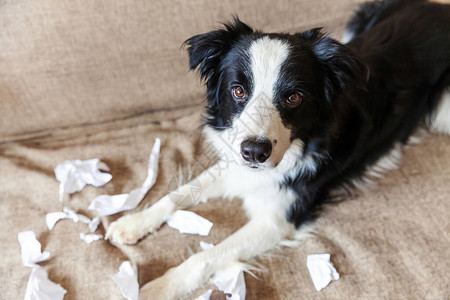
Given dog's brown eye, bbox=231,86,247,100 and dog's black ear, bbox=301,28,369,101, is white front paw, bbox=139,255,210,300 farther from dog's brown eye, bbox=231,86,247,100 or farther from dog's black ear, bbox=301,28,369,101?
dog's black ear, bbox=301,28,369,101

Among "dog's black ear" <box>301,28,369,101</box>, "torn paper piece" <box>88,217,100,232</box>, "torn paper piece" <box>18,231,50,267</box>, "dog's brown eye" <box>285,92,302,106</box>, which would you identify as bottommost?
"torn paper piece" <box>18,231,50,267</box>

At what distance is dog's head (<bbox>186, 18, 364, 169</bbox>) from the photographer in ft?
5.83

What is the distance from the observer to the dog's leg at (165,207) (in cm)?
216

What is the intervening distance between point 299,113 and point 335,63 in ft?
1.04

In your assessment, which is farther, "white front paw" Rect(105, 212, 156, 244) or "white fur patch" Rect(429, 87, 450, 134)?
"white fur patch" Rect(429, 87, 450, 134)

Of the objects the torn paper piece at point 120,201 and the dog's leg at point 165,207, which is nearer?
the dog's leg at point 165,207

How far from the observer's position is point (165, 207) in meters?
2.28

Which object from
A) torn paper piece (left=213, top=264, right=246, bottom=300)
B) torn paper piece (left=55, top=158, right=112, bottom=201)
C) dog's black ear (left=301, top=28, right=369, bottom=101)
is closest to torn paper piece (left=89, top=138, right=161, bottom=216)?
torn paper piece (left=55, top=158, right=112, bottom=201)

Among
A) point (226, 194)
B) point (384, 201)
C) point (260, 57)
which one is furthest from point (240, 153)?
point (384, 201)

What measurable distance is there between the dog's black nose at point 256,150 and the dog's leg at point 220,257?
60 cm

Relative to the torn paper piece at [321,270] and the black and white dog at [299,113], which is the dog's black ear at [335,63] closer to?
the black and white dog at [299,113]

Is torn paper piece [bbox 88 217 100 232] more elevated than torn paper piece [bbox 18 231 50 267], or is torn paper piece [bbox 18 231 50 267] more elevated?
torn paper piece [bbox 88 217 100 232]

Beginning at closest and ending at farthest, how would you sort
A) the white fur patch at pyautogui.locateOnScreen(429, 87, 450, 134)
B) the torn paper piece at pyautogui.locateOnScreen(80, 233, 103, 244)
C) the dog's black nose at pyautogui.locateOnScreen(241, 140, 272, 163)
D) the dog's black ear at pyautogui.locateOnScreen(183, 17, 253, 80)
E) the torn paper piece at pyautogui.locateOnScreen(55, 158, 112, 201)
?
the dog's black nose at pyautogui.locateOnScreen(241, 140, 272, 163)
the dog's black ear at pyautogui.locateOnScreen(183, 17, 253, 80)
the torn paper piece at pyautogui.locateOnScreen(80, 233, 103, 244)
the torn paper piece at pyautogui.locateOnScreen(55, 158, 112, 201)
the white fur patch at pyautogui.locateOnScreen(429, 87, 450, 134)

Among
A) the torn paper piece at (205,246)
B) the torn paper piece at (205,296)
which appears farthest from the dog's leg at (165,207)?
the torn paper piece at (205,296)
